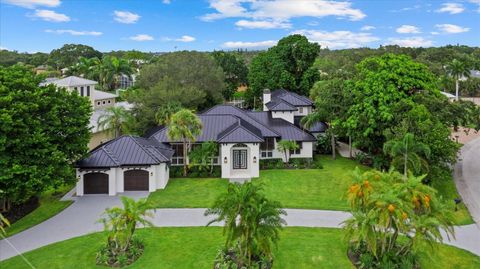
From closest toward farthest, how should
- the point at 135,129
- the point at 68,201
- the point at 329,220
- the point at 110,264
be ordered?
the point at 110,264
the point at 329,220
the point at 68,201
the point at 135,129

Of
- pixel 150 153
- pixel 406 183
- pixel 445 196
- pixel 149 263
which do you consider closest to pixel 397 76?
pixel 445 196

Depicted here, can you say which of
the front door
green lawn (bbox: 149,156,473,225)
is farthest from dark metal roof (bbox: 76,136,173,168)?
the front door

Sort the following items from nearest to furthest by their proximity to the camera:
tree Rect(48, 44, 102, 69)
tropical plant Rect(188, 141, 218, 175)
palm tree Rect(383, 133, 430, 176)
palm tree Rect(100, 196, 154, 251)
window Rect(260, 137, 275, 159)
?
palm tree Rect(100, 196, 154, 251) → palm tree Rect(383, 133, 430, 176) → tropical plant Rect(188, 141, 218, 175) → window Rect(260, 137, 275, 159) → tree Rect(48, 44, 102, 69)

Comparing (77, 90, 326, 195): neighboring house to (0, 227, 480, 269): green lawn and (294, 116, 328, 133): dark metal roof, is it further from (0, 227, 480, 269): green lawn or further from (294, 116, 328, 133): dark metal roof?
(0, 227, 480, 269): green lawn

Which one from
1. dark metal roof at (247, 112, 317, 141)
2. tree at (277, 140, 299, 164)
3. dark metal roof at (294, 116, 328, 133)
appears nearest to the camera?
tree at (277, 140, 299, 164)

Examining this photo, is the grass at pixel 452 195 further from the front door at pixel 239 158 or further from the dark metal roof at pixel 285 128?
the front door at pixel 239 158

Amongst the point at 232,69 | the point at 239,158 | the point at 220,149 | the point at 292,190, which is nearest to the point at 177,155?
the point at 220,149

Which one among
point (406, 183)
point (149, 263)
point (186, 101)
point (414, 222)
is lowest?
point (149, 263)

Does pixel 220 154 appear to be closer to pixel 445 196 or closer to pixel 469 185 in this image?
pixel 445 196
